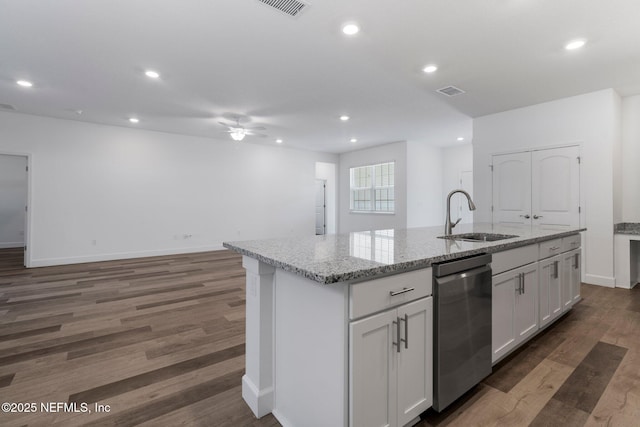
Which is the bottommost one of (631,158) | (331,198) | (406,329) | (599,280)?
(599,280)

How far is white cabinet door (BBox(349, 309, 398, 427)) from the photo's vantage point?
1.15 metres

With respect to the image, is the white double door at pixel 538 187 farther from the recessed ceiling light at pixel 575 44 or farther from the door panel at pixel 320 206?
the door panel at pixel 320 206

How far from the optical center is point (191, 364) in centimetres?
209

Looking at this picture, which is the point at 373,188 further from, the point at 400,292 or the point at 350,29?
the point at 400,292

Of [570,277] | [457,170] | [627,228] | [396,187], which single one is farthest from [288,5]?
[457,170]

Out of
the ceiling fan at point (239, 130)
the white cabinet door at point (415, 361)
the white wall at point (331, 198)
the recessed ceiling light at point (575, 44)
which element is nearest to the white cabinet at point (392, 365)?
the white cabinet door at point (415, 361)

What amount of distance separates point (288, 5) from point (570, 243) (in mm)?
3320

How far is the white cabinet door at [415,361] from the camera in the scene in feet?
4.39

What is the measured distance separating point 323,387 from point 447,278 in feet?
2.67

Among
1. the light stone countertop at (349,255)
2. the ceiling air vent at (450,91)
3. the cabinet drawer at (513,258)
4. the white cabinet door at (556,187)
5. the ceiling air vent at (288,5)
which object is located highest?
the ceiling air vent at (450,91)

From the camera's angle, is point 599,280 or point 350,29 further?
point 599,280

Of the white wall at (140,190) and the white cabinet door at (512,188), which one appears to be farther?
the white wall at (140,190)

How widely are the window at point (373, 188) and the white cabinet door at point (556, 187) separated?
3467 mm

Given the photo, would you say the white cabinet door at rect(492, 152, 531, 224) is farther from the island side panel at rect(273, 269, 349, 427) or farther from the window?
the island side panel at rect(273, 269, 349, 427)
